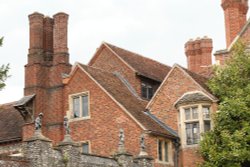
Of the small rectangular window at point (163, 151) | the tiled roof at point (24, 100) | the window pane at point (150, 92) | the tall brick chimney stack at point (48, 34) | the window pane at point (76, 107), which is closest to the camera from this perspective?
the small rectangular window at point (163, 151)

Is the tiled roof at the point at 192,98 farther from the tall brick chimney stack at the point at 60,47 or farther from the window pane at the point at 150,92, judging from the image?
the tall brick chimney stack at the point at 60,47

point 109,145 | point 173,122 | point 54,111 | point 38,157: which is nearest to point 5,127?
point 54,111

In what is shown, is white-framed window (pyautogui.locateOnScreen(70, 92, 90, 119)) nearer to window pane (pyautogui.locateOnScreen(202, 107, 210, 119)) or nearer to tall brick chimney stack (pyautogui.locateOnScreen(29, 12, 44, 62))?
tall brick chimney stack (pyautogui.locateOnScreen(29, 12, 44, 62))

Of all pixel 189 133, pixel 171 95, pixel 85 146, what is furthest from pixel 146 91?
pixel 85 146

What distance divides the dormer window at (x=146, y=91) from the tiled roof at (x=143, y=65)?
1.83ft

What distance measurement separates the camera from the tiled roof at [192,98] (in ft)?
105

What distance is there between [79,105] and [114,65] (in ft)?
16.1

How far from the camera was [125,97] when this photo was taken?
33.9 meters

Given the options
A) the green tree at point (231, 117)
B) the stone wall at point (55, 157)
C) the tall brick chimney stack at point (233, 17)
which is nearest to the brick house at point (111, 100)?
the tall brick chimney stack at point (233, 17)

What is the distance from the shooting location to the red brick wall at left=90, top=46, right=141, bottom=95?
36.1 meters

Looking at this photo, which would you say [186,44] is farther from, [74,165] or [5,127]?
[74,165]

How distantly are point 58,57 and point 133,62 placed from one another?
5018mm

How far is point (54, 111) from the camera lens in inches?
1357

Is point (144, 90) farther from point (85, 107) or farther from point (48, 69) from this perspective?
point (48, 69)
